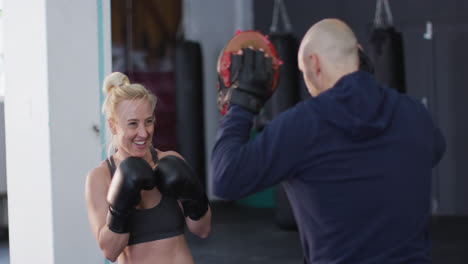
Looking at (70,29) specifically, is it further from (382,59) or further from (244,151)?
(382,59)

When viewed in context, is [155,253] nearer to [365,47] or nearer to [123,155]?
[123,155]

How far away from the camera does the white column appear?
2.07m

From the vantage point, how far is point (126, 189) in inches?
57.6

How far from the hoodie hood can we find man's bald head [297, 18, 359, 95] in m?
0.04

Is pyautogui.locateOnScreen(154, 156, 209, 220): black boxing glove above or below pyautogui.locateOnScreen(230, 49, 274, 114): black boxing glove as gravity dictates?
below

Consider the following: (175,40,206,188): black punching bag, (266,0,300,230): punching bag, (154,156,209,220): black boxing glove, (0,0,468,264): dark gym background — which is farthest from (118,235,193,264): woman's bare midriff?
(175,40,206,188): black punching bag

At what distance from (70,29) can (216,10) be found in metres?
4.91

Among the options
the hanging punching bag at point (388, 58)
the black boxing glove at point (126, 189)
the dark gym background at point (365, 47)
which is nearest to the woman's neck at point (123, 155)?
the black boxing glove at point (126, 189)

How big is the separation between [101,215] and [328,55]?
0.85 metres

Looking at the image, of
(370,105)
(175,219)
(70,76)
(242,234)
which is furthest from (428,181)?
(242,234)

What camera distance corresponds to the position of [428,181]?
4.01 feet

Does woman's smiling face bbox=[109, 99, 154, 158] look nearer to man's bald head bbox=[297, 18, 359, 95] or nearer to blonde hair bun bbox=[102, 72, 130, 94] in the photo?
blonde hair bun bbox=[102, 72, 130, 94]

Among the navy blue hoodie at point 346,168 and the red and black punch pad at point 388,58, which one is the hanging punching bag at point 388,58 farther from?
the navy blue hoodie at point 346,168

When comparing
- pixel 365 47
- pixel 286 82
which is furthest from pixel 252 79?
pixel 365 47
